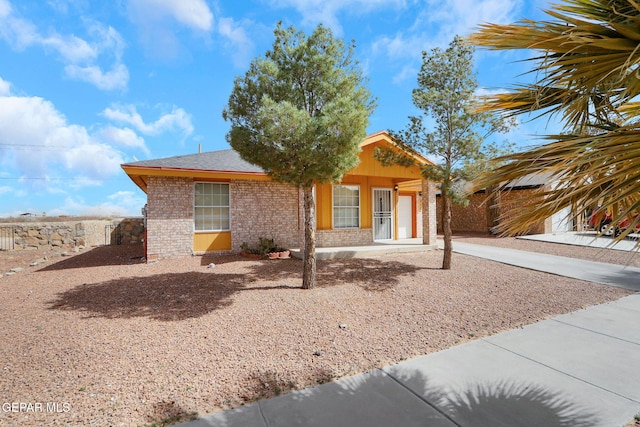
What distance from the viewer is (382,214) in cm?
1348

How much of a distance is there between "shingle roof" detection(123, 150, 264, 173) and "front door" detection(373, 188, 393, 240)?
17.7ft

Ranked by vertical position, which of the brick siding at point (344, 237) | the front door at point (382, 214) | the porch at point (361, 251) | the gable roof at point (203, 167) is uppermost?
the gable roof at point (203, 167)

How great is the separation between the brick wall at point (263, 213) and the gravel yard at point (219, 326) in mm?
2423

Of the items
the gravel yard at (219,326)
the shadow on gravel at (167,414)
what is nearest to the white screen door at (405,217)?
the gravel yard at (219,326)

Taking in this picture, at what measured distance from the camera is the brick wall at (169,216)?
31.6 ft

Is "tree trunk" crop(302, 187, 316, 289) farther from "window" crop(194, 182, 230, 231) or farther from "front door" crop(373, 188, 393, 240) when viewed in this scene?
"front door" crop(373, 188, 393, 240)

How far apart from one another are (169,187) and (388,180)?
8790mm

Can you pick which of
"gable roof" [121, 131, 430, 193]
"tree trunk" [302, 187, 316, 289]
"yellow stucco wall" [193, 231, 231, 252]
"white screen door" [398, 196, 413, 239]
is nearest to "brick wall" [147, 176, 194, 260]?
"yellow stucco wall" [193, 231, 231, 252]

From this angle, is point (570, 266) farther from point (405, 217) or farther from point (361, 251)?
point (405, 217)

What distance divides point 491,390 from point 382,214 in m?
10.7

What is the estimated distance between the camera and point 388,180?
13.2 m

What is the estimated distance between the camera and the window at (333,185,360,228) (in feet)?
40.1

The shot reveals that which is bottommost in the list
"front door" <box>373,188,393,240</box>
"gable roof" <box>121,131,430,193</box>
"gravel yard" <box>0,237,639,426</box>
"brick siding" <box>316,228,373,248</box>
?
"gravel yard" <box>0,237,639,426</box>

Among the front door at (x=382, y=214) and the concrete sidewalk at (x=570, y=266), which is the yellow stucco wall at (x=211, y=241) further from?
the concrete sidewalk at (x=570, y=266)
